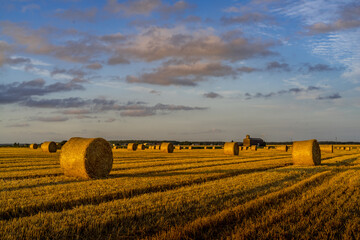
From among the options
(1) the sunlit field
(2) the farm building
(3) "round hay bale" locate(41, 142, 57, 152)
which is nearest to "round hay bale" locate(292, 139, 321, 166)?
(1) the sunlit field

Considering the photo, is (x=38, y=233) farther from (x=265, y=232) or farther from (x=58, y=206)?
(x=265, y=232)

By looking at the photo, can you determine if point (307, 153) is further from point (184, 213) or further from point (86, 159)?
point (184, 213)

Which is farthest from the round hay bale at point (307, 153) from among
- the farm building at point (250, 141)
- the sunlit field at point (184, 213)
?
the farm building at point (250, 141)

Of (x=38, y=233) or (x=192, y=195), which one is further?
(x=192, y=195)

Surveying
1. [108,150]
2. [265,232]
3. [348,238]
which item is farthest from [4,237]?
[108,150]

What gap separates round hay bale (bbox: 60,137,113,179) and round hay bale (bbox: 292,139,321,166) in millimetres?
12878

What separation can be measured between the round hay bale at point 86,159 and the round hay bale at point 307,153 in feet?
42.3

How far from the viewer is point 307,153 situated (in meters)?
20.3

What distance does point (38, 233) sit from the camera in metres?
5.29

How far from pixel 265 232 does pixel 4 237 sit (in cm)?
446

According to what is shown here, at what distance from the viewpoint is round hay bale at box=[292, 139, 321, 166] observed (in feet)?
65.8

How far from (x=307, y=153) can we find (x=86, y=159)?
560 inches

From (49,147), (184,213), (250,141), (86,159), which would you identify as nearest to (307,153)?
(86,159)

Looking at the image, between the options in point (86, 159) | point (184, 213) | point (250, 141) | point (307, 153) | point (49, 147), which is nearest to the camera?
point (184, 213)
